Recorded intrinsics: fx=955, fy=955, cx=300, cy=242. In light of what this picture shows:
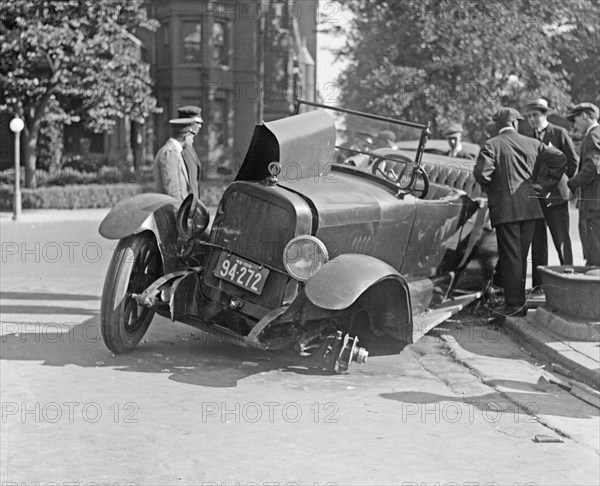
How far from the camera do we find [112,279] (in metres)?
7.28

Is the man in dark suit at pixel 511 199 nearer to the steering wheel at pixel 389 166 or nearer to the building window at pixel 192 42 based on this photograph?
the steering wheel at pixel 389 166

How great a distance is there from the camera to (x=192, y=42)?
41906mm

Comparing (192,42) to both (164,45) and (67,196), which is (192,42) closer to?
(164,45)

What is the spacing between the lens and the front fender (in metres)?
7.41

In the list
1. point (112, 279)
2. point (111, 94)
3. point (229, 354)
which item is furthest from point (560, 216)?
point (111, 94)

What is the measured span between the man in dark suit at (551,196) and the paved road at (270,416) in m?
2.11

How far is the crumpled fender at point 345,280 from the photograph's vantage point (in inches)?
248

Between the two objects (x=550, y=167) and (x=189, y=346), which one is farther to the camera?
(x=550, y=167)

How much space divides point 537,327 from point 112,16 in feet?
79.8

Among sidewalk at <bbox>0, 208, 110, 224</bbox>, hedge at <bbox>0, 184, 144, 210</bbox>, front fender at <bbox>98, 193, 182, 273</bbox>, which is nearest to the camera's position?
front fender at <bbox>98, 193, 182, 273</bbox>

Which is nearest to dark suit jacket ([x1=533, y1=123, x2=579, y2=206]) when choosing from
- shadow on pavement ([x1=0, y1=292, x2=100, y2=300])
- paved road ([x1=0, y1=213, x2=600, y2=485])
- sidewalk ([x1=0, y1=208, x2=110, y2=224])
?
paved road ([x1=0, y1=213, x2=600, y2=485])

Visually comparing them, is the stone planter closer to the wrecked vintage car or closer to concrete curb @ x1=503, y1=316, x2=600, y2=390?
concrete curb @ x1=503, y1=316, x2=600, y2=390

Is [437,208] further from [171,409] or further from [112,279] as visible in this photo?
[171,409]

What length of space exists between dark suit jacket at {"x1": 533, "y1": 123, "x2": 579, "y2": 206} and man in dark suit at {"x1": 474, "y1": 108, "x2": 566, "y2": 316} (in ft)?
1.66
